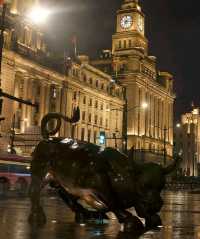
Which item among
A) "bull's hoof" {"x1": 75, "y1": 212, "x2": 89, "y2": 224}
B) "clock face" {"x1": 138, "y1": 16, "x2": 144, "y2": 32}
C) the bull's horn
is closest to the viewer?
the bull's horn

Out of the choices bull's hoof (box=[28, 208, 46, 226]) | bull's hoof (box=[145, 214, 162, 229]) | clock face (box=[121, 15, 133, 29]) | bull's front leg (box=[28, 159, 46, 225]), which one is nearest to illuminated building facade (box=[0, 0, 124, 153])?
clock face (box=[121, 15, 133, 29])

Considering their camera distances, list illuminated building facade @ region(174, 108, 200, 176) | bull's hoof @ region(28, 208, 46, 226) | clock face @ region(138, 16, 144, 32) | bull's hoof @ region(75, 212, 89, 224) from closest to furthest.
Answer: bull's hoof @ region(28, 208, 46, 226), bull's hoof @ region(75, 212, 89, 224), clock face @ region(138, 16, 144, 32), illuminated building facade @ region(174, 108, 200, 176)

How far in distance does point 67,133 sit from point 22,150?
1554 cm

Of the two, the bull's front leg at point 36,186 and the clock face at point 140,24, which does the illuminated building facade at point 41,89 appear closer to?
the clock face at point 140,24

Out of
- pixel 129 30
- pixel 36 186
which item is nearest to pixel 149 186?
pixel 36 186

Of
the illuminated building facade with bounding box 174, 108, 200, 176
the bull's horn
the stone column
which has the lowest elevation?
the bull's horn

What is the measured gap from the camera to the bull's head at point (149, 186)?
30.9ft

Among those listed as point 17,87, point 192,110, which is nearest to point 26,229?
point 17,87

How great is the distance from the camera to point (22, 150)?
64.2m

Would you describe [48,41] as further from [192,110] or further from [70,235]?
[192,110]

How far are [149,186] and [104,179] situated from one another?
981mm

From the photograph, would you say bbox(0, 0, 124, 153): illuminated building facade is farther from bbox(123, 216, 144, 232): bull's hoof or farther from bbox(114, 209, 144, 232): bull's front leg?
bbox(123, 216, 144, 232): bull's hoof

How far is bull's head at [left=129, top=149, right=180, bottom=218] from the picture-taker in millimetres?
9406

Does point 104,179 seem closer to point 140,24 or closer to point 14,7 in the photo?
point 14,7
